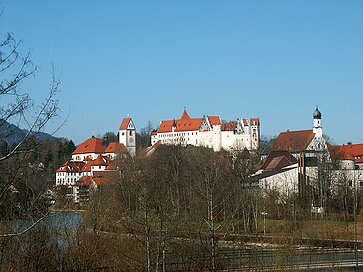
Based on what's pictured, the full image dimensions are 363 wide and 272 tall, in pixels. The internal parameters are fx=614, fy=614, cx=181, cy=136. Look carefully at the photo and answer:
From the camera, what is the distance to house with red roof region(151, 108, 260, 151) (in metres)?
122

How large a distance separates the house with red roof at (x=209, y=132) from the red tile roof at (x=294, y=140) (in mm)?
21190

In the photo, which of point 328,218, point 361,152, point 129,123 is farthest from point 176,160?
point 129,123

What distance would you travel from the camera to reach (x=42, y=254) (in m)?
18.9

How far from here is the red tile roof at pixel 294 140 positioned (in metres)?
91.4

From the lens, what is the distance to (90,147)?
Answer: 121 metres

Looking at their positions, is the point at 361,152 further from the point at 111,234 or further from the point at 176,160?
the point at 111,234

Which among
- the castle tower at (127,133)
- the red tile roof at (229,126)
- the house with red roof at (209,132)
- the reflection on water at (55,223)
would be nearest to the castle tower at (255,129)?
the house with red roof at (209,132)

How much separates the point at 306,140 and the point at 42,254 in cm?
7811

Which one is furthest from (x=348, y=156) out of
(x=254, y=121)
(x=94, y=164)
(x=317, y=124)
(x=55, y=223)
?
(x=55, y=223)

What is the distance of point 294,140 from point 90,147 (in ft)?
146

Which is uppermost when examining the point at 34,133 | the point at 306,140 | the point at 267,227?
the point at 306,140

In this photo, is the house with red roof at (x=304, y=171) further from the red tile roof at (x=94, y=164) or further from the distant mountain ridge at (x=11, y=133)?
the distant mountain ridge at (x=11, y=133)

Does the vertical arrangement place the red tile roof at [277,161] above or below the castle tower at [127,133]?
below

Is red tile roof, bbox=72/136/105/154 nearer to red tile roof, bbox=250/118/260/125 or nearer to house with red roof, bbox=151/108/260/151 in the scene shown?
house with red roof, bbox=151/108/260/151
